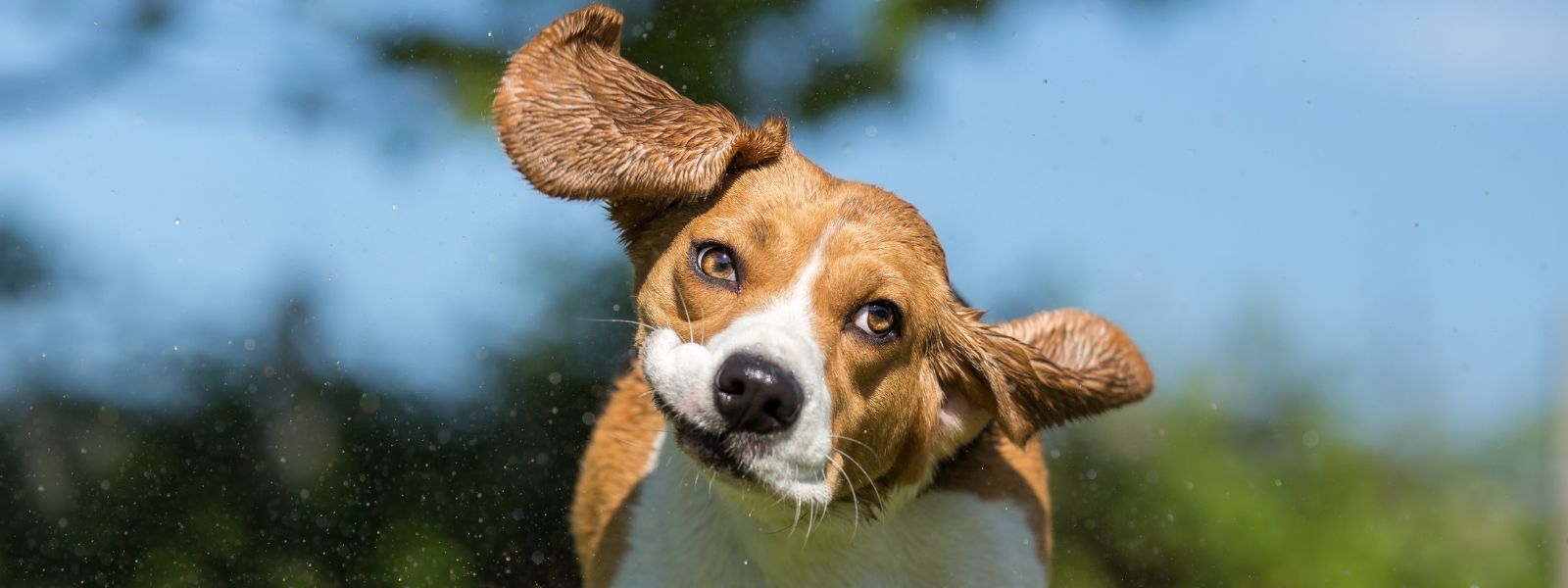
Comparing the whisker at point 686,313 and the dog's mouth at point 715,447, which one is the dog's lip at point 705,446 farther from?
the whisker at point 686,313

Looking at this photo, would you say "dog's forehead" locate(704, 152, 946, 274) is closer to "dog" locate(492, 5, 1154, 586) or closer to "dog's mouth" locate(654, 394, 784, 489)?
"dog" locate(492, 5, 1154, 586)

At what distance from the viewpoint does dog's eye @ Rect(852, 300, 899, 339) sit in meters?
3.72

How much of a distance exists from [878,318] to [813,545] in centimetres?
72

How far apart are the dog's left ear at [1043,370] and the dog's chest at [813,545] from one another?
0.32 m

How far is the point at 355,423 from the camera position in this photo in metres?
7.76

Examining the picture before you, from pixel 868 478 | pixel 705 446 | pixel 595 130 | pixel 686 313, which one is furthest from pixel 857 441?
pixel 595 130

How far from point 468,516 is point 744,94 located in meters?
2.76

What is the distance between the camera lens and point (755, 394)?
11.0 feet

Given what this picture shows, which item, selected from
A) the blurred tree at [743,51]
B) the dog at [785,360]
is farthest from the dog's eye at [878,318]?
the blurred tree at [743,51]

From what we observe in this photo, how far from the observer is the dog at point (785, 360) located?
3.53 m

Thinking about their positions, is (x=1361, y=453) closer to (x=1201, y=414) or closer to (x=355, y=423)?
(x=1201, y=414)

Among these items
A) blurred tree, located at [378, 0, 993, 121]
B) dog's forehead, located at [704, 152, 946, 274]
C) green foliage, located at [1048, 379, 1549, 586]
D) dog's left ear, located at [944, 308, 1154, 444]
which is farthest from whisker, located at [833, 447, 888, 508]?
blurred tree, located at [378, 0, 993, 121]

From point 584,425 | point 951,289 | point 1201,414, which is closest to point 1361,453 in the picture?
point 1201,414

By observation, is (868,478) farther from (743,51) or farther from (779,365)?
(743,51)
